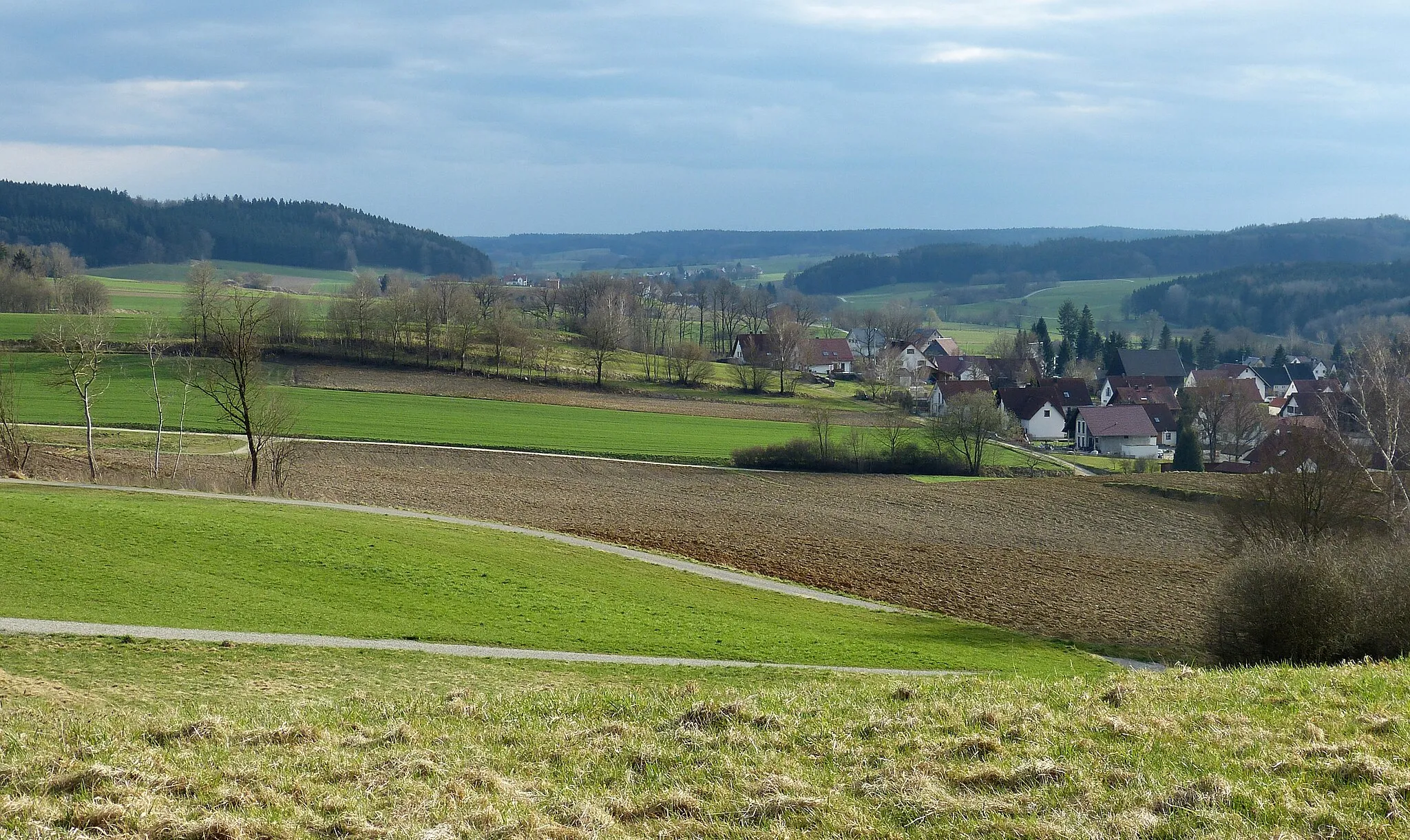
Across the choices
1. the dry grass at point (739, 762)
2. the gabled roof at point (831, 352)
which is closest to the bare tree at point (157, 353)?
the dry grass at point (739, 762)

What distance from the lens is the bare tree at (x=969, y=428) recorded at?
222 feet

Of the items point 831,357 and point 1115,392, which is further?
point 831,357

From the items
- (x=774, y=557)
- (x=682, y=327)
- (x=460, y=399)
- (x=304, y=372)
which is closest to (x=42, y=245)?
(x=682, y=327)

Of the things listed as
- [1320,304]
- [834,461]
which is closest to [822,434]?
[834,461]

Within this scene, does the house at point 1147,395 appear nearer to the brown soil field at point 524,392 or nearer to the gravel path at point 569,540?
the brown soil field at point 524,392

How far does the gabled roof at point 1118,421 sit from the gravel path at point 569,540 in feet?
218

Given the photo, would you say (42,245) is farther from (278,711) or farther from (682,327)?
(278,711)

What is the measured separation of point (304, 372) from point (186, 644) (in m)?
73.9

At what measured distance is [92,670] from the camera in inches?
595

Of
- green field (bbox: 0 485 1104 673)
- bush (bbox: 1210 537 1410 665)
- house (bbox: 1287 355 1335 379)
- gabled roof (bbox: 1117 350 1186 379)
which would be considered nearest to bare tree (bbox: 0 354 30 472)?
green field (bbox: 0 485 1104 673)

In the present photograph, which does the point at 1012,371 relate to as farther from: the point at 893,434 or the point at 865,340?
the point at 893,434

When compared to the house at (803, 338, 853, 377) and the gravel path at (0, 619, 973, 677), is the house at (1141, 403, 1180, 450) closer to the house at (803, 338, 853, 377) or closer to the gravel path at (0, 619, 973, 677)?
the house at (803, 338, 853, 377)

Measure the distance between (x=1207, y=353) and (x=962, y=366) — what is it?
43494 mm

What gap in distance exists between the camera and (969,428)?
67.9 m
